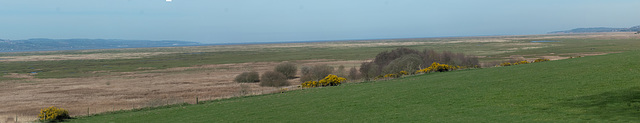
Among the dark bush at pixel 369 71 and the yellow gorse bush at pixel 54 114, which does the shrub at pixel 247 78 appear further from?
the yellow gorse bush at pixel 54 114

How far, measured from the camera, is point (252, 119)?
20.8 m

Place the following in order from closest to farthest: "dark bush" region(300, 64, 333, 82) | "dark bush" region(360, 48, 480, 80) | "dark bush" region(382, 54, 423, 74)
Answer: "dark bush" region(382, 54, 423, 74) < "dark bush" region(360, 48, 480, 80) < "dark bush" region(300, 64, 333, 82)

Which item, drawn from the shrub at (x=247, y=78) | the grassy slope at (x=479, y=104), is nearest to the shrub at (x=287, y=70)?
the shrub at (x=247, y=78)

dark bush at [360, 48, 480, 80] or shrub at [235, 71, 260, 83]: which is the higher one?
dark bush at [360, 48, 480, 80]

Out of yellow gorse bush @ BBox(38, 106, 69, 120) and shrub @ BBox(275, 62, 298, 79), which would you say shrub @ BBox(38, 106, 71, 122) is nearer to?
yellow gorse bush @ BBox(38, 106, 69, 120)

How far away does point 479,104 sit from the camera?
18.5m

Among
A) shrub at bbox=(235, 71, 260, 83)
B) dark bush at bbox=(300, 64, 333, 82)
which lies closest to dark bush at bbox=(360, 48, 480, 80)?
dark bush at bbox=(300, 64, 333, 82)

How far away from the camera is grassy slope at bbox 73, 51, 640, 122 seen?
15273 millimetres

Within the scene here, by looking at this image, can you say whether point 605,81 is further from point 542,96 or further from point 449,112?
point 449,112

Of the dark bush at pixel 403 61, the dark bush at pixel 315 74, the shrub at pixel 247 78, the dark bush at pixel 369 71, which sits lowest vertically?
the shrub at pixel 247 78

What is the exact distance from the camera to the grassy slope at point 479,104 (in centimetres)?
1527

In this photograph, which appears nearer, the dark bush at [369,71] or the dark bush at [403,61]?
the dark bush at [403,61]

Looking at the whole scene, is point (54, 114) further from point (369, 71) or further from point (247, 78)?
point (247, 78)

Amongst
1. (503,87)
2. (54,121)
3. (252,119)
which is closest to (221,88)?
(54,121)
